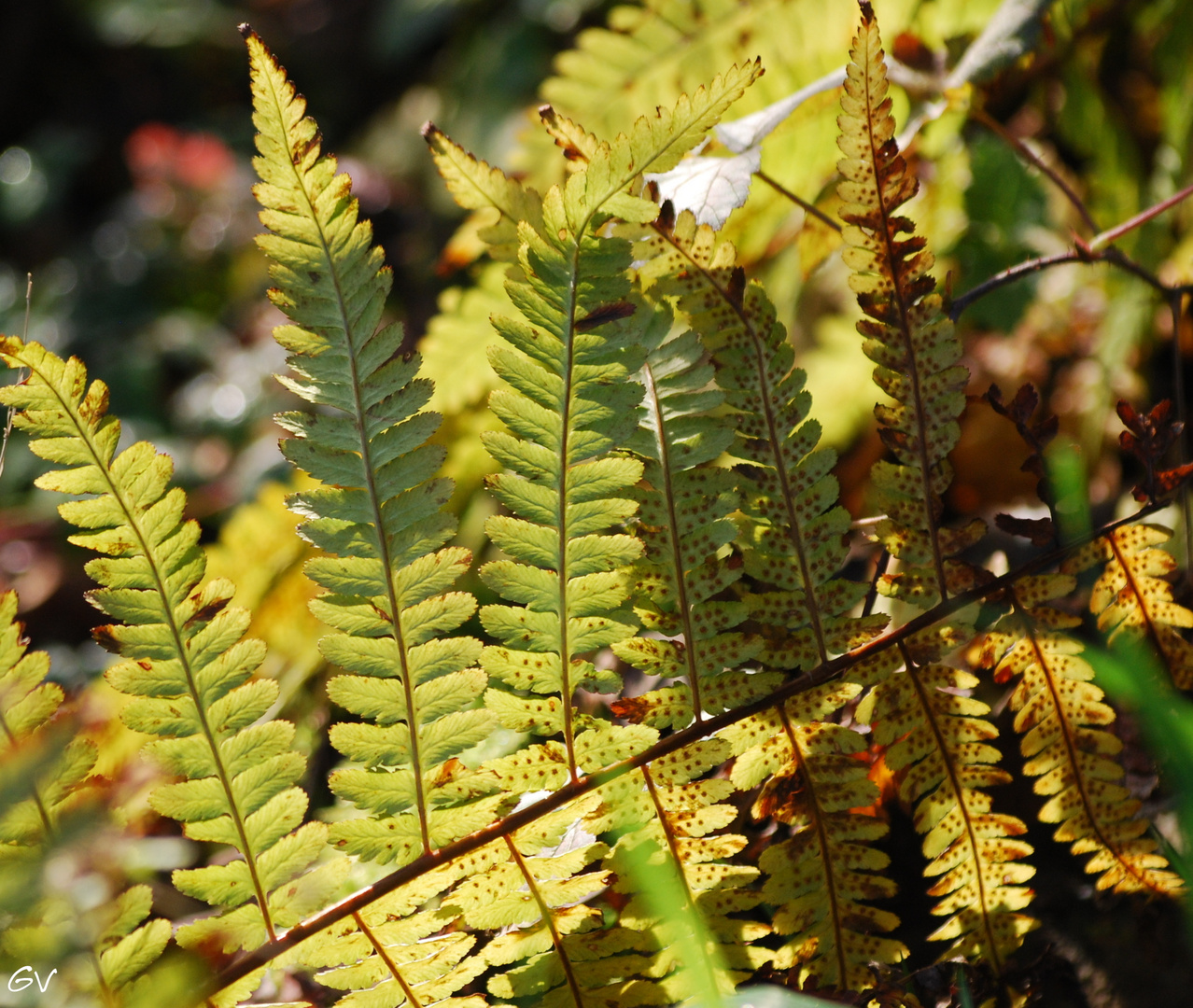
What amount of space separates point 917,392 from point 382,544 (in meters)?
0.61

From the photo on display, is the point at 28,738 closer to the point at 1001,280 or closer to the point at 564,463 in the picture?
the point at 564,463

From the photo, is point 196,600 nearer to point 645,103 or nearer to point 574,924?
point 574,924

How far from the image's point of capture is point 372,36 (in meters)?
5.49

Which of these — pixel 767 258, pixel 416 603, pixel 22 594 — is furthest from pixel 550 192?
pixel 22 594

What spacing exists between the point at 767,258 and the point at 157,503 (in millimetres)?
1564

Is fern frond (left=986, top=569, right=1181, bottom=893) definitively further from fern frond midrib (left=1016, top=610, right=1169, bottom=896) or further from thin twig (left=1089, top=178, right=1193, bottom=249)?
thin twig (left=1089, top=178, right=1193, bottom=249)

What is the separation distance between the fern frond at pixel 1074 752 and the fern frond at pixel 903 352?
102 mm

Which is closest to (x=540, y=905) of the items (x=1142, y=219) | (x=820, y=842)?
(x=820, y=842)

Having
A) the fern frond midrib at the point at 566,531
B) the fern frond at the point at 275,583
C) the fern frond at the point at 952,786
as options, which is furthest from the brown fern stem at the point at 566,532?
the fern frond at the point at 275,583

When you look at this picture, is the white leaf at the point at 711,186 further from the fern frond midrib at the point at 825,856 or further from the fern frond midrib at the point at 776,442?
the fern frond midrib at the point at 825,856

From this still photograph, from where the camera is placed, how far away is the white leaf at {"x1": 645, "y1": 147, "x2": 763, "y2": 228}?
104 centimetres

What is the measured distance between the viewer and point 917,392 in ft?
3.20

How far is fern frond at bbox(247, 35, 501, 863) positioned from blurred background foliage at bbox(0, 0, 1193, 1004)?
0.25 m

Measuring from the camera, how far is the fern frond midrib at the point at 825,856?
0.95 metres
